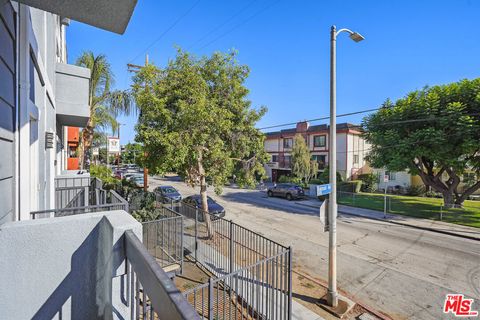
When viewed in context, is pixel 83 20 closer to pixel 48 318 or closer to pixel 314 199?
pixel 48 318

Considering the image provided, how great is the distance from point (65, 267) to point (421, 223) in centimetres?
1792

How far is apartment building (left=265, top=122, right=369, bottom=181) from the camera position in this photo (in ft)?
102

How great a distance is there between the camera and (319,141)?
113 ft

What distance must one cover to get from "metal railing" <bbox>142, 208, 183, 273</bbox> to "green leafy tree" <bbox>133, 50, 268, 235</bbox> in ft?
6.33

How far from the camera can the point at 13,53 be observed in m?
3.01

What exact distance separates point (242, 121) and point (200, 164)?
2513 millimetres

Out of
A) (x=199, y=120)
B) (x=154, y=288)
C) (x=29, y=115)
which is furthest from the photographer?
(x=199, y=120)

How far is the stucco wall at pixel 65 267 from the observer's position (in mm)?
2201

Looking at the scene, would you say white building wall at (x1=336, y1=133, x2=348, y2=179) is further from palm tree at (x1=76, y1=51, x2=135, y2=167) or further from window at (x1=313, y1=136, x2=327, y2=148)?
palm tree at (x1=76, y1=51, x2=135, y2=167)

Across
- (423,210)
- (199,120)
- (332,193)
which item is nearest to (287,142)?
(423,210)

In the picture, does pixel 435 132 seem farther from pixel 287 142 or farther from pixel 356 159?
pixel 287 142

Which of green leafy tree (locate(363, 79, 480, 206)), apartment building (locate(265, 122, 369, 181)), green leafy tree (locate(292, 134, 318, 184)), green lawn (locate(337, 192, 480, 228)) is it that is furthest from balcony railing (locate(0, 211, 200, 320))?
→ apartment building (locate(265, 122, 369, 181))

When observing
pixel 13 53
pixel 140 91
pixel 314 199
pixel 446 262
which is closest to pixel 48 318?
pixel 13 53

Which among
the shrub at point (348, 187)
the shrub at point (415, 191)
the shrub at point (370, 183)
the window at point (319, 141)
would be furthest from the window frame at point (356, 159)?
the shrub at point (415, 191)
